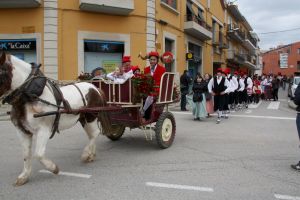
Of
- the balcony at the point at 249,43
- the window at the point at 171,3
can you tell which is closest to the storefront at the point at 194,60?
the window at the point at 171,3

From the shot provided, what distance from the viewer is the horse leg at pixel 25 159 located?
5.15 m

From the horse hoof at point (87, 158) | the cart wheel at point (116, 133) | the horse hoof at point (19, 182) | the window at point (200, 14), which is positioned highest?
the window at point (200, 14)

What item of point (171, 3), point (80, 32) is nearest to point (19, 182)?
point (80, 32)

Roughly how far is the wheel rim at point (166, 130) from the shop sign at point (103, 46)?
9729 millimetres

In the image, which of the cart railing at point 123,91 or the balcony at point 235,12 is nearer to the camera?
the cart railing at point 123,91

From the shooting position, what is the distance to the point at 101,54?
674 inches

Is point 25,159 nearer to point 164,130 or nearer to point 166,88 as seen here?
point 164,130

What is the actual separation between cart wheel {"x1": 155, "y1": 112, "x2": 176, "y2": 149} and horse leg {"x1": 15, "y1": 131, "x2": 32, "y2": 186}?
272 cm

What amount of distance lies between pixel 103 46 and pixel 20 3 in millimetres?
3929

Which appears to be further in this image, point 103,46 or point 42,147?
point 103,46

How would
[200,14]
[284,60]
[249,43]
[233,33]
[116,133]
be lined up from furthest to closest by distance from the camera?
[284,60]
[249,43]
[233,33]
[200,14]
[116,133]

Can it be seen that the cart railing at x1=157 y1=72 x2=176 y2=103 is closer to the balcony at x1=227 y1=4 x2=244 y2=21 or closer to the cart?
the cart

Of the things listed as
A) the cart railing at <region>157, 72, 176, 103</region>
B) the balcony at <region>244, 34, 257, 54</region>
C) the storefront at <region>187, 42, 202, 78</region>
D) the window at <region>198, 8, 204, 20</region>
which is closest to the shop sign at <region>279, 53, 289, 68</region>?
the balcony at <region>244, 34, 257, 54</region>

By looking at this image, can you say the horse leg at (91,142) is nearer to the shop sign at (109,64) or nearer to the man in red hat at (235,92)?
the man in red hat at (235,92)
